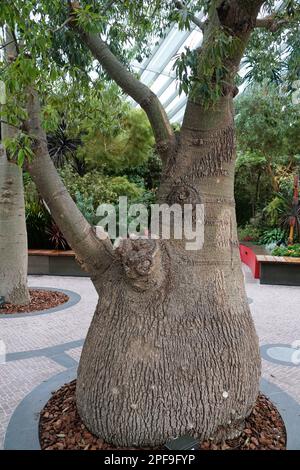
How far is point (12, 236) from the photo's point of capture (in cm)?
525

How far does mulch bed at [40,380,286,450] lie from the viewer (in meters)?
2.06

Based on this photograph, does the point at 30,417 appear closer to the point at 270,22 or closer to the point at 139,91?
the point at 139,91

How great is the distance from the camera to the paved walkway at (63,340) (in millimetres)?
2957

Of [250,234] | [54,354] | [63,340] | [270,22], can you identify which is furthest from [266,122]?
[54,354]

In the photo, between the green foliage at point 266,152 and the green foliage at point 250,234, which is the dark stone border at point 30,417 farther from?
the green foliage at point 250,234

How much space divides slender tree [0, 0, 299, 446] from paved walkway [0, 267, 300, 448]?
81cm

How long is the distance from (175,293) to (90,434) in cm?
95

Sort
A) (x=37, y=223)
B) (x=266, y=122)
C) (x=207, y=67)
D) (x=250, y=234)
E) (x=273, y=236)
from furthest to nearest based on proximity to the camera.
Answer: (x=250, y=234), (x=273, y=236), (x=266, y=122), (x=37, y=223), (x=207, y=67)

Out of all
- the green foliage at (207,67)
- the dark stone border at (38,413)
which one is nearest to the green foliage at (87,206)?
the dark stone border at (38,413)

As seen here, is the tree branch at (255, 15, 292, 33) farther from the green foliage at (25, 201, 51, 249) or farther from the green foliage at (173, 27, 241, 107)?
the green foliage at (25, 201, 51, 249)

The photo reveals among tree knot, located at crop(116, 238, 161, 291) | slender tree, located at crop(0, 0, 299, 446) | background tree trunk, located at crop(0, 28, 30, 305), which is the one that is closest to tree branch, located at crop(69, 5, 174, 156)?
slender tree, located at crop(0, 0, 299, 446)

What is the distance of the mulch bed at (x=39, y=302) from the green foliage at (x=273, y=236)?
620 centimetres

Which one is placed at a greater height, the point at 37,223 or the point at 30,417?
the point at 37,223

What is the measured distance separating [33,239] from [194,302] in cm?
710
